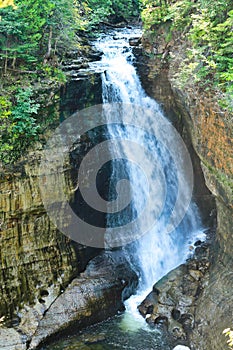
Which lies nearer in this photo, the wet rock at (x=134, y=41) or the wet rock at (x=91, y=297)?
the wet rock at (x=91, y=297)

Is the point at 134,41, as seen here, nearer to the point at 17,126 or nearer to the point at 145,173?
the point at 145,173

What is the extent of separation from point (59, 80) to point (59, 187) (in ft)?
10.5

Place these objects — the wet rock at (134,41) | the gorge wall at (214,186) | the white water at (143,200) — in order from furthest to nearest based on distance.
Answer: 1. the wet rock at (134,41)
2. the white water at (143,200)
3. the gorge wall at (214,186)

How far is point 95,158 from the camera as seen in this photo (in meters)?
11.7

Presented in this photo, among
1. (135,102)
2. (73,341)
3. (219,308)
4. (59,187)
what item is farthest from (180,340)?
(135,102)

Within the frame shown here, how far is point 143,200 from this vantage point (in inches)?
497

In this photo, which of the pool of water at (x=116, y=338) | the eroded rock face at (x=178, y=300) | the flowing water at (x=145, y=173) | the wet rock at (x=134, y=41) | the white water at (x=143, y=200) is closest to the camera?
the pool of water at (x=116, y=338)

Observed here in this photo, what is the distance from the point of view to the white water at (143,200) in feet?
38.4

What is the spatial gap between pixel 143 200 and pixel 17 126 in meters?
5.08

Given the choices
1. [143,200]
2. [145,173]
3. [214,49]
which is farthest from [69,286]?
[214,49]

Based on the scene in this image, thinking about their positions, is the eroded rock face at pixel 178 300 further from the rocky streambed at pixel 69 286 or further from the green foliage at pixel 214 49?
the green foliage at pixel 214 49

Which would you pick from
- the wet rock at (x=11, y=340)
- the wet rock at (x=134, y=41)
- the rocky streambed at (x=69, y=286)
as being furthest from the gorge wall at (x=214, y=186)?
the wet rock at (x=11, y=340)

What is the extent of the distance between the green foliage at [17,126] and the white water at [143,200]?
3.15 metres

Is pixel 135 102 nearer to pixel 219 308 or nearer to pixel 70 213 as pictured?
pixel 70 213
